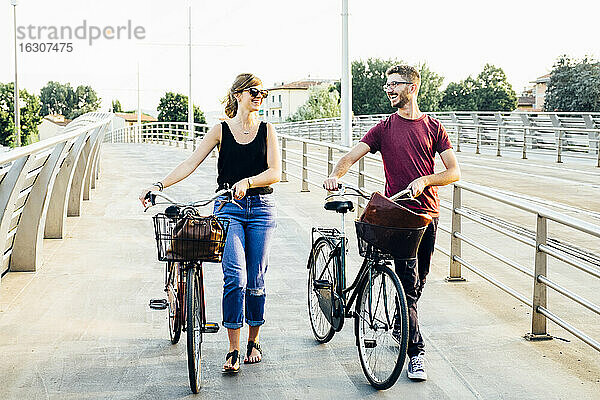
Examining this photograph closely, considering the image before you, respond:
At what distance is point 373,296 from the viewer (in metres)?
5.27

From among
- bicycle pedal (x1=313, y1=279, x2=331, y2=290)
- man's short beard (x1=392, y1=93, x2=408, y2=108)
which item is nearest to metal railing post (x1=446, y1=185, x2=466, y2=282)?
bicycle pedal (x1=313, y1=279, x2=331, y2=290)

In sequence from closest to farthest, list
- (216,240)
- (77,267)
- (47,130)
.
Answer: (216,240) → (77,267) → (47,130)

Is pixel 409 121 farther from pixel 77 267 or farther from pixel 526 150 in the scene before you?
pixel 526 150

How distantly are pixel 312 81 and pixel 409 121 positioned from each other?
512 ft

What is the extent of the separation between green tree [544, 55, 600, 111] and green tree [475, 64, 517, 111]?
3557 centimetres

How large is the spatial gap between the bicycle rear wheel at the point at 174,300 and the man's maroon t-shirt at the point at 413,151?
1.46m

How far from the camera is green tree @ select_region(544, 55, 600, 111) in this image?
194ft

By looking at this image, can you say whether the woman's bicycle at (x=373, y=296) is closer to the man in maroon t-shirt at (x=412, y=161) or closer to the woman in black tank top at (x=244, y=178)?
the man in maroon t-shirt at (x=412, y=161)

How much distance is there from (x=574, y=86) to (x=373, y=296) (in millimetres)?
58152

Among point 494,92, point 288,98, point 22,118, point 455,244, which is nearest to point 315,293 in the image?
point 455,244

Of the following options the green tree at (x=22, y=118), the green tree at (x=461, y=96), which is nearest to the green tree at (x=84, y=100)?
the green tree at (x=22, y=118)

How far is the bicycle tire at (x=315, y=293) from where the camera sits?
19.2 feet

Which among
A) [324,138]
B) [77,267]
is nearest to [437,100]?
[324,138]

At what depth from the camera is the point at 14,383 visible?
205 inches
